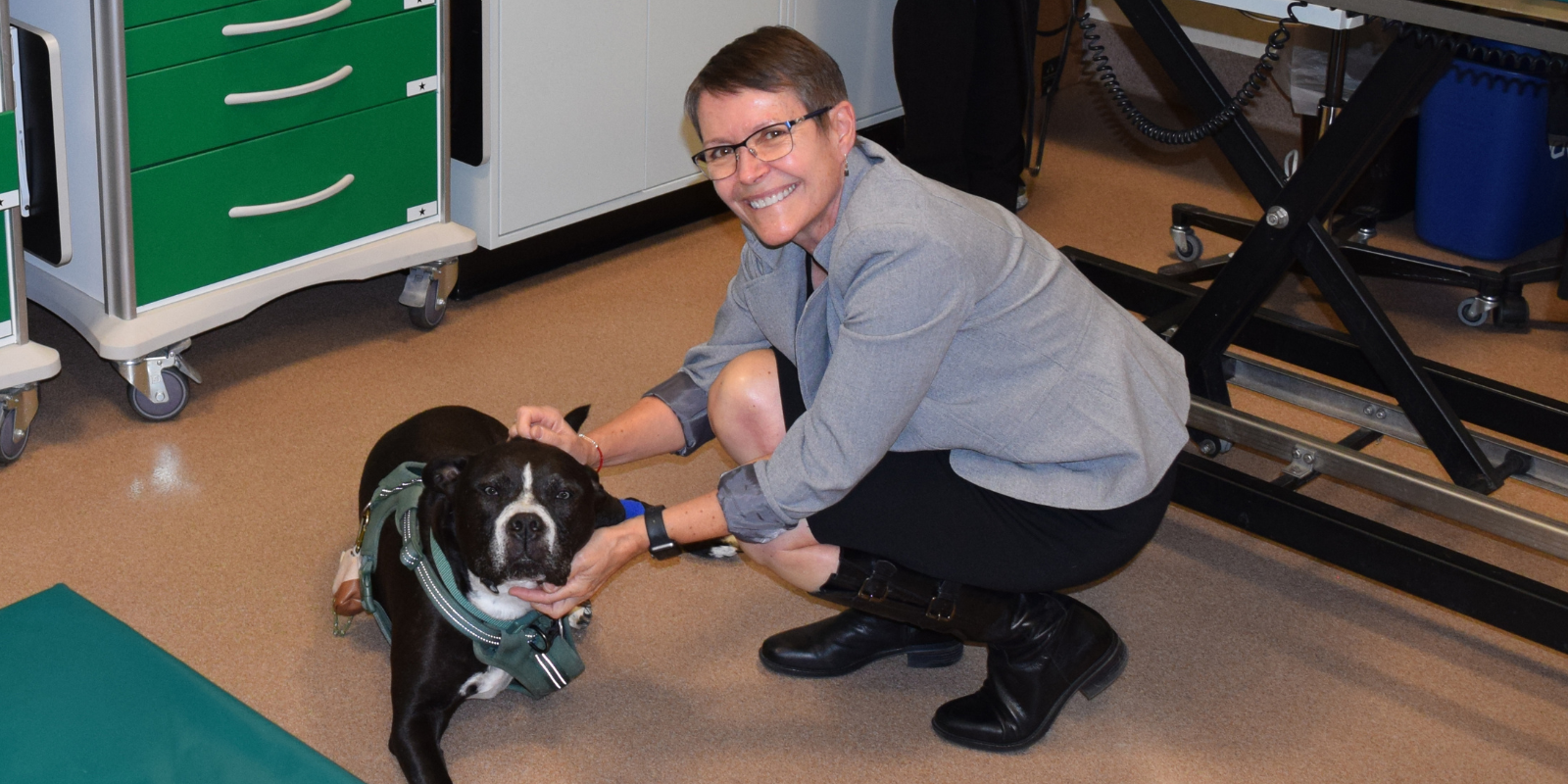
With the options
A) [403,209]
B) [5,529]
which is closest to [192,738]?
[5,529]

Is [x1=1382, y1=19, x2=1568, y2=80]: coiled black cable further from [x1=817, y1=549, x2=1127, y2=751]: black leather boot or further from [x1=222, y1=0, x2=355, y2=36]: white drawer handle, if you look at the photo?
[x1=222, y1=0, x2=355, y2=36]: white drawer handle

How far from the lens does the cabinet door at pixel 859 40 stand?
3555 millimetres

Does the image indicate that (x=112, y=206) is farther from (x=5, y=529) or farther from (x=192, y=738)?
(x=192, y=738)

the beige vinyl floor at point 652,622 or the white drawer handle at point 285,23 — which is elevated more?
the white drawer handle at point 285,23

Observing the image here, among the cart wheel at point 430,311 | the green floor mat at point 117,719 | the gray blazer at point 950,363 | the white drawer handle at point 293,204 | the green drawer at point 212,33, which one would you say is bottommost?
the cart wheel at point 430,311

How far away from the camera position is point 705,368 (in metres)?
2.05

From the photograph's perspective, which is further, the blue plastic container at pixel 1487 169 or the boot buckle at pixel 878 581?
the blue plastic container at pixel 1487 169

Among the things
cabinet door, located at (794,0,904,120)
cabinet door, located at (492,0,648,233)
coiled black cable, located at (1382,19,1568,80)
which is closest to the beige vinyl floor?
cabinet door, located at (492,0,648,233)

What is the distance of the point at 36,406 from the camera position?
96.1 inches

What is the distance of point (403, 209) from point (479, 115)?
0.77ft

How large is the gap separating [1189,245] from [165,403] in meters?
2.26

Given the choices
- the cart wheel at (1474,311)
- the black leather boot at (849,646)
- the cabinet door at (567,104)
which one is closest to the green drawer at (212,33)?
the cabinet door at (567,104)

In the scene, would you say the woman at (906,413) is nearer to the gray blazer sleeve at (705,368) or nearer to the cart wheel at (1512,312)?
the gray blazer sleeve at (705,368)

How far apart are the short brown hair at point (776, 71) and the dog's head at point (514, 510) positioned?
46 centimetres
